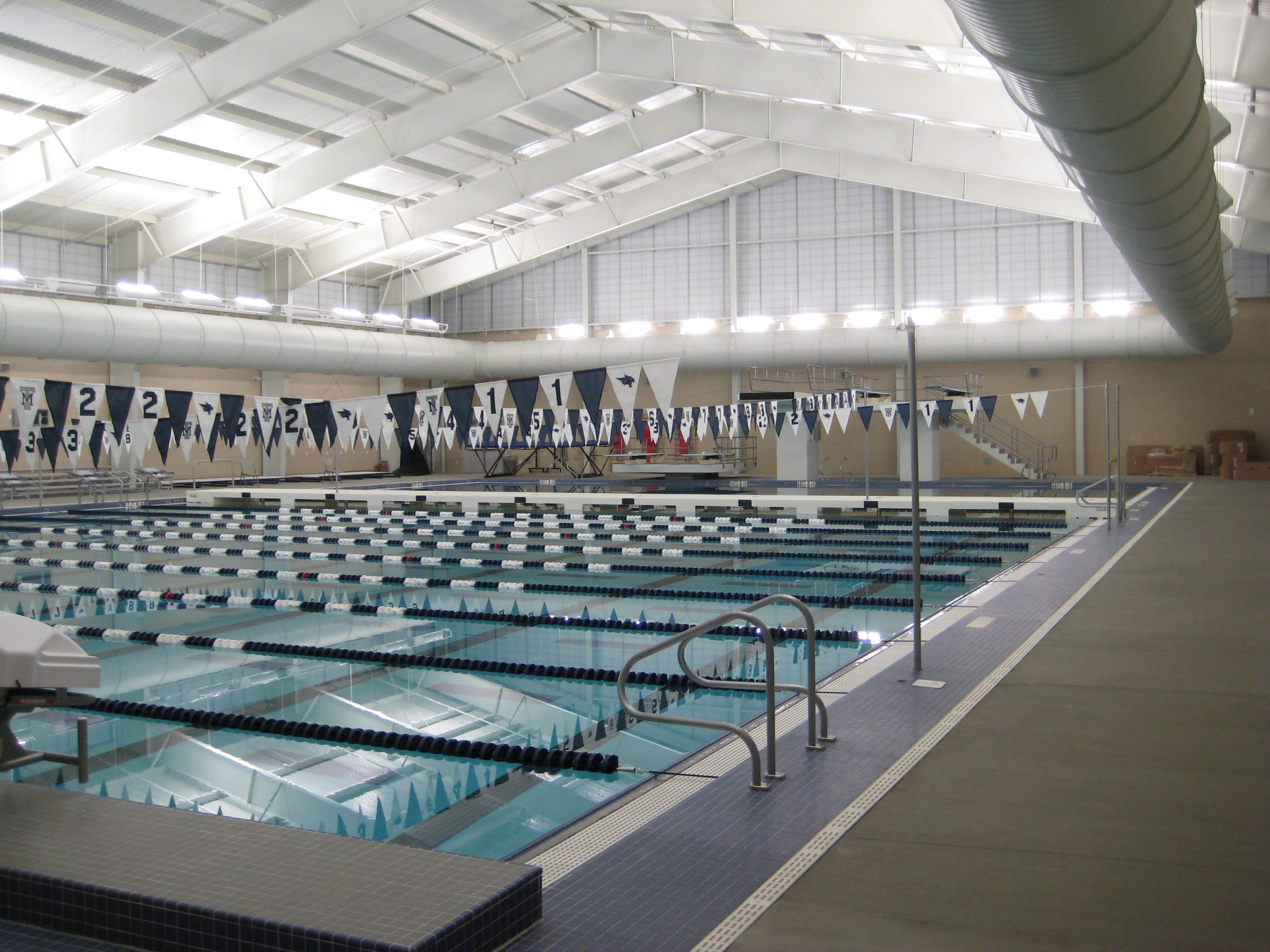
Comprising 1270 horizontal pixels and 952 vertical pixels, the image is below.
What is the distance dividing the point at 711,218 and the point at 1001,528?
16.0 m

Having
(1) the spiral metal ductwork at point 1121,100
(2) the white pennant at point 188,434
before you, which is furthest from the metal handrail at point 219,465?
(1) the spiral metal ductwork at point 1121,100

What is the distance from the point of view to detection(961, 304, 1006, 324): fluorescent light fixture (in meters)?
24.2

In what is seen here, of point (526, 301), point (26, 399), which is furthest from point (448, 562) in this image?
point (526, 301)

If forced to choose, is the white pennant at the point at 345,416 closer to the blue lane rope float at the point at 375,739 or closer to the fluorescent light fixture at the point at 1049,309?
Answer: the blue lane rope float at the point at 375,739

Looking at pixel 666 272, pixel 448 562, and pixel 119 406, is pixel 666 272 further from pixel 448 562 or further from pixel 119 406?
pixel 448 562

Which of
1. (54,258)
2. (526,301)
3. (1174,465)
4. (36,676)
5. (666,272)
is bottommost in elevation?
(36,676)

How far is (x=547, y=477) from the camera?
28.2 meters

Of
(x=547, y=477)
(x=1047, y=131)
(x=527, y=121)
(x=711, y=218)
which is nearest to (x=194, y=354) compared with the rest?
(x=527, y=121)

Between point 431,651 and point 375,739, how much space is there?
6.29ft

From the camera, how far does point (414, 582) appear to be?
9125mm

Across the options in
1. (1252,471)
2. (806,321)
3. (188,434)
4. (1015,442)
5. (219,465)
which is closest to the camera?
(188,434)

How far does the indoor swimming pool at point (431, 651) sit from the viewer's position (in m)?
3.80

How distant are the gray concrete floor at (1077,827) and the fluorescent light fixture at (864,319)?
68.6ft

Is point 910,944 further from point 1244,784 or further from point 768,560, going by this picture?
point 768,560
